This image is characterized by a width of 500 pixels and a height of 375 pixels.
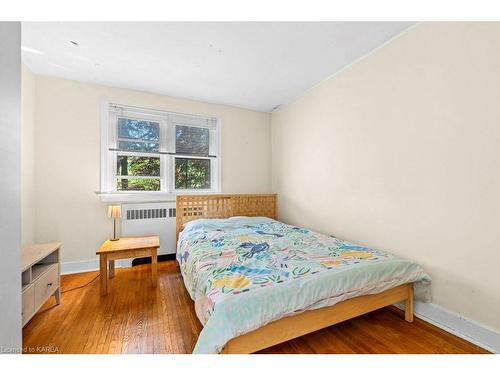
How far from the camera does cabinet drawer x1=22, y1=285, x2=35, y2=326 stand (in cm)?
142

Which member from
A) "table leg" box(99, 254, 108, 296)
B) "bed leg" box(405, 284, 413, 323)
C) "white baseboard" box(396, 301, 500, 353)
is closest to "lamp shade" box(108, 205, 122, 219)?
"table leg" box(99, 254, 108, 296)

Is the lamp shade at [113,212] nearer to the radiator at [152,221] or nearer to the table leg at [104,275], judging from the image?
the radiator at [152,221]

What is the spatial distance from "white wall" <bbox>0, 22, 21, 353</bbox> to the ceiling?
1.26 meters

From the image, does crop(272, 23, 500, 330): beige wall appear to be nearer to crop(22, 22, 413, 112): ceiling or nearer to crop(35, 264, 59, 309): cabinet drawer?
crop(22, 22, 413, 112): ceiling

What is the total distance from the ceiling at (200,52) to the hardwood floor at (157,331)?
2344 mm

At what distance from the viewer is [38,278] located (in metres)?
1.61

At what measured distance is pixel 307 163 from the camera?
9.70ft

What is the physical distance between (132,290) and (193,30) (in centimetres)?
251

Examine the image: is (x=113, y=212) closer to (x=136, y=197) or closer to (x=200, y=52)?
(x=136, y=197)

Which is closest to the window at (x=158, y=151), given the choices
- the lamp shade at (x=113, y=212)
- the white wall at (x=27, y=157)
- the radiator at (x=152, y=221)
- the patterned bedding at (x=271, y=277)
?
the radiator at (x=152, y=221)

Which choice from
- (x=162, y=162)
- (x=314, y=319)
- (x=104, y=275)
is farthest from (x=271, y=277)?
(x=162, y=162)

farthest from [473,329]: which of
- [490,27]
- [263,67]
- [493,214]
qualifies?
[263,67]

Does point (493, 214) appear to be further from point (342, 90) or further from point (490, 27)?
point (342, 90)

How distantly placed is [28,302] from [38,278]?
186mm
